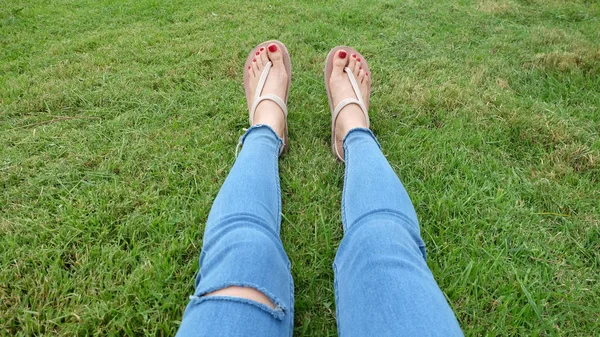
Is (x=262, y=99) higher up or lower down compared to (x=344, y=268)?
higher up

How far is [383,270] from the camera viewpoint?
2.54 feet

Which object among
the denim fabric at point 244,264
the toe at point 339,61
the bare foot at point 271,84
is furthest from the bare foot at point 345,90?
the denim fabric at point 244,264

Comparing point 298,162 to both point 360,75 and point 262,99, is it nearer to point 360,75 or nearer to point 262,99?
point 262,99

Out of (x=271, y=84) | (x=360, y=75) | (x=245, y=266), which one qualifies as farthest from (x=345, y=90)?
(x=245, y=266)

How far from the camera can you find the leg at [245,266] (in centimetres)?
69

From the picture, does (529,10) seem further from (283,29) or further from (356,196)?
(356,196)

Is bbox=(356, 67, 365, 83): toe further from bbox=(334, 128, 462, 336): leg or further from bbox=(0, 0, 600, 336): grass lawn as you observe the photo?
bbox=(334, 128, 462, 336): leg

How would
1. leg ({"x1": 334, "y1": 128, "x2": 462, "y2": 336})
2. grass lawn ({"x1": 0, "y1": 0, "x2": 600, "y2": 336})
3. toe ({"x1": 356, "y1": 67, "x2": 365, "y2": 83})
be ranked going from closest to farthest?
leg ({"x1": 334, "y1": 128, "x2": 462, "y2": 336}) < grass lawn ({"x1": 0, "y1": 0, "x2": 600, "y2": 336}) < toe ({"x1": 356, "y1": 67, "x2": 365, "y2": 83})

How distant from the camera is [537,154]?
1.46 meters

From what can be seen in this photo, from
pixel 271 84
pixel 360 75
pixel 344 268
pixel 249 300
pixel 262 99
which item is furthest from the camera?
pixel 360 75

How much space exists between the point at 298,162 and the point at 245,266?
27.8 inches

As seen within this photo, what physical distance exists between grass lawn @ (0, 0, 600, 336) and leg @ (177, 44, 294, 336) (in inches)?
6.7

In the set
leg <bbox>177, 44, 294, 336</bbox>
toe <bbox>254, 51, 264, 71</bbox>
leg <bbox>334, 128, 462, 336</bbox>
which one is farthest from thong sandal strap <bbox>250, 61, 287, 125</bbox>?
leg <bbox>334, 128, 462, 336</bbox>

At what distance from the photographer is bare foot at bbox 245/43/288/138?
4.87 ft
